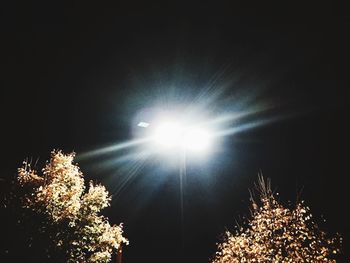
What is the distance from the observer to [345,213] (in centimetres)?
1477

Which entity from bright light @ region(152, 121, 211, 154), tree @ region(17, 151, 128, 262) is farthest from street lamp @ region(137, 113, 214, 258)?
tree @ region(17, 151, 128, 262)

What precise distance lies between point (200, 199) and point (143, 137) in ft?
59.3

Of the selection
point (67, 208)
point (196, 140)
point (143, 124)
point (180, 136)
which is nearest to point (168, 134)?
point (180, 136)

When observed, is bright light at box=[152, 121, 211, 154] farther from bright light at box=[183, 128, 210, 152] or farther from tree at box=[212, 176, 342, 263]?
tree at box=[212, 176, 342, 263]

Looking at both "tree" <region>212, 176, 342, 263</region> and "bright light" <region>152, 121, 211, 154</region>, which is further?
"tree" <region>212, 176, 342, 263</region>

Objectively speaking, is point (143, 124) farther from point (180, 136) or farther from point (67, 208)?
point (67, 208)

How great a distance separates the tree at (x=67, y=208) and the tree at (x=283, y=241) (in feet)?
19.2

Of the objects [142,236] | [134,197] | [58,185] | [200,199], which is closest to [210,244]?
[200,199]

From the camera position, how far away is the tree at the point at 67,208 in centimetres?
1232

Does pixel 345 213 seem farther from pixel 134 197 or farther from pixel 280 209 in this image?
pixel 134 197

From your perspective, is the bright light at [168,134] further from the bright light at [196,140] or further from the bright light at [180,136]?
the bright light at [196,140]

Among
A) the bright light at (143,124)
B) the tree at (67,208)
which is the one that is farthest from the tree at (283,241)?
the bright light at (143,124)

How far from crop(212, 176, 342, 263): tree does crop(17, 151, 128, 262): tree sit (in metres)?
5.84

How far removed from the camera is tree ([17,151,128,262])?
1232 cm
